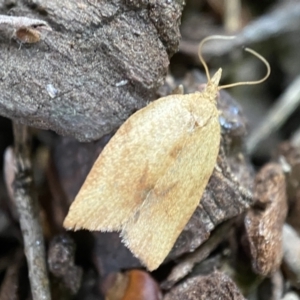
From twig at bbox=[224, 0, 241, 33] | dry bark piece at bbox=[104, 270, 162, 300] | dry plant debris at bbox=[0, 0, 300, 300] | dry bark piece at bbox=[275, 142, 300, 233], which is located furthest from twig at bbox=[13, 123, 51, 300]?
twig at bbox=[224, 0, 241, 33]

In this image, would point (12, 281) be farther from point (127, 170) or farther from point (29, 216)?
point (127, 170)

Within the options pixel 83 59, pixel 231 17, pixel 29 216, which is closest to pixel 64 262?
pixel 29 216

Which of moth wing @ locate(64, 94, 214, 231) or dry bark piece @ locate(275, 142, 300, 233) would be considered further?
dry bark piece @ locate(275, 142, 300, 233)

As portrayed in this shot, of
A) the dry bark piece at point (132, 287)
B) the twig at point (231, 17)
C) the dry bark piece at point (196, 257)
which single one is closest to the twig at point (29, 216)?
the dry bark piece at point (132, 287)

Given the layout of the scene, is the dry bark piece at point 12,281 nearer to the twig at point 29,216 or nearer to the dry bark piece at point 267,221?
the twig at point 29,216

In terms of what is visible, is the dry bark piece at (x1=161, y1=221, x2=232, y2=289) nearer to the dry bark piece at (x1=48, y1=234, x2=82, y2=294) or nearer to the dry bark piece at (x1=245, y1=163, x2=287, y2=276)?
the dry bark piece at (x1=245, y1=163, x2=287, y2=276)

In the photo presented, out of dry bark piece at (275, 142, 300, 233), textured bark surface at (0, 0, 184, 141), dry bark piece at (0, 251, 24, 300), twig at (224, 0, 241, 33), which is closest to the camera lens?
textured bark surface at (0, 0, 184, 141)
